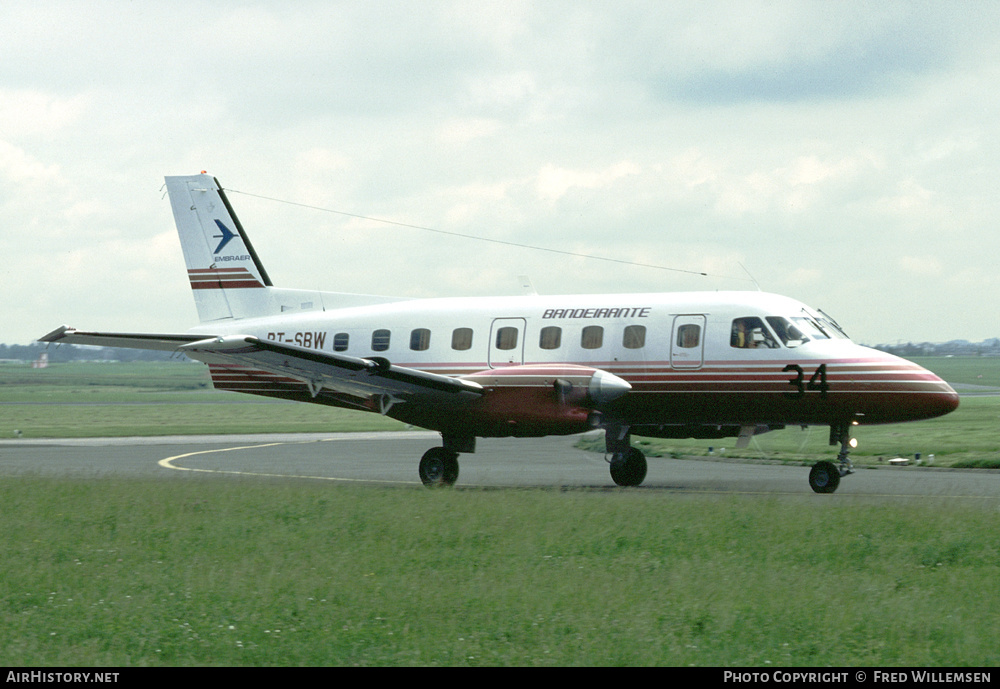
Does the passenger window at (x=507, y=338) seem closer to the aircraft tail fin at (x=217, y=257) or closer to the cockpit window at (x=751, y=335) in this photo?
the cockpit window at (x=751, y=335)

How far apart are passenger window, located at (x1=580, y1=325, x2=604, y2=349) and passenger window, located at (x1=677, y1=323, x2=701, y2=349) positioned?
1498 millimetres

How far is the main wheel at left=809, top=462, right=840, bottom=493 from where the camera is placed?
19781mm

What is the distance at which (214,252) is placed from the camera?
26562 millimetres

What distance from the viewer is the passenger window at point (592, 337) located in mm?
21422

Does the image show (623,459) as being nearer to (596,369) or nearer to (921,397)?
(596,369)

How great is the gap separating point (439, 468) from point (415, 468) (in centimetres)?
533

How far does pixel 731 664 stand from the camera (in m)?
7.96

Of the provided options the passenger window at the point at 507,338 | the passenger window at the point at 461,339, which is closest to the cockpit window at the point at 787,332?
the passenger window at the point at 507,338

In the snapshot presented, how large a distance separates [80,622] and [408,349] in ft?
46.9

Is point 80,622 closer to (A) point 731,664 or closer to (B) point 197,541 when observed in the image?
(B) point 197,541

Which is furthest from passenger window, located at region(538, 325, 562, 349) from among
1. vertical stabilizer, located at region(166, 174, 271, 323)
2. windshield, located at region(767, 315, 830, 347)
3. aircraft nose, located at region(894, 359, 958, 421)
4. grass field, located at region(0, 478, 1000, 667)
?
vertical stabilizer, located at region(166, 174, 271, 323)

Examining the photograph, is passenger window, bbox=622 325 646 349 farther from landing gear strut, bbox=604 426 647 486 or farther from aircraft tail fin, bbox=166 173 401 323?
aircraft tail fin, bbox=166 173 401 323

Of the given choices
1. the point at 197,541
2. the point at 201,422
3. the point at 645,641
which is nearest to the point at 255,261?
the point at 197,541

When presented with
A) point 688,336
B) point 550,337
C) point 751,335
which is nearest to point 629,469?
point 550,337
